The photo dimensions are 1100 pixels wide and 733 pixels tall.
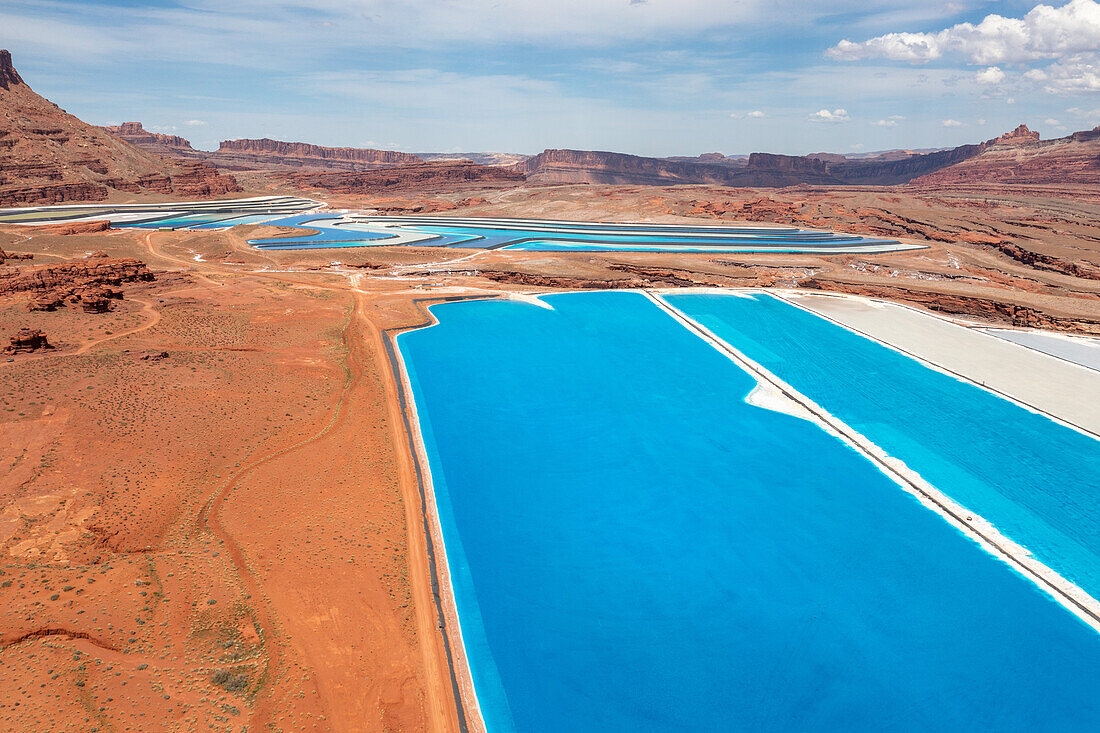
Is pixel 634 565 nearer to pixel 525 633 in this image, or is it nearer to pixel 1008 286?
pixel 525 633

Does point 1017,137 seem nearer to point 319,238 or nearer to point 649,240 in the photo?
point 649,240

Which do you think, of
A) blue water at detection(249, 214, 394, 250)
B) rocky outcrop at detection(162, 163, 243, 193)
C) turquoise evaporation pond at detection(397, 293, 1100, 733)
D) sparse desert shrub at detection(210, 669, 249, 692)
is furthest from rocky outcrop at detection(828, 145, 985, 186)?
sparse desert shrub at detection(210, 669, 249, 692)

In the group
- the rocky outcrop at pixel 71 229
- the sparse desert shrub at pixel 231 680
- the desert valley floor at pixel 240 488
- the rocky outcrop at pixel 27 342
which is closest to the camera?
the sparse desert shrub at pixel 231 680

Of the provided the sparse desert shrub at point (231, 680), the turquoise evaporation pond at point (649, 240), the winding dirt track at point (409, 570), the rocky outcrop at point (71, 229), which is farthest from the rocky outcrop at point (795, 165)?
the sparse desert shrub at point (231, 680)

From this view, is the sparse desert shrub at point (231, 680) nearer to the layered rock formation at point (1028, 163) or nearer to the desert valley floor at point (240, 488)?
the desert valley floor at point (240, 488)

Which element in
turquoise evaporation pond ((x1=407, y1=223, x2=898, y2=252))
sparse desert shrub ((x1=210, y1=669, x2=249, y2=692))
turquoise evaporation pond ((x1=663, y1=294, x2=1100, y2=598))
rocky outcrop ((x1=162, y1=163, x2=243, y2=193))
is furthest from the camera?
rocky outcrop ((x1=162, y1=163, x2=243, y2=193))

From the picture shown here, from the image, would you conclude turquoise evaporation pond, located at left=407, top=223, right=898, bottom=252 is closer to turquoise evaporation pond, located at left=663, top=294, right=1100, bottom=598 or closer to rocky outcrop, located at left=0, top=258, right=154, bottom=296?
turquoise evaporation pond, located at left=663, top=294, right=1100, bottom=598
